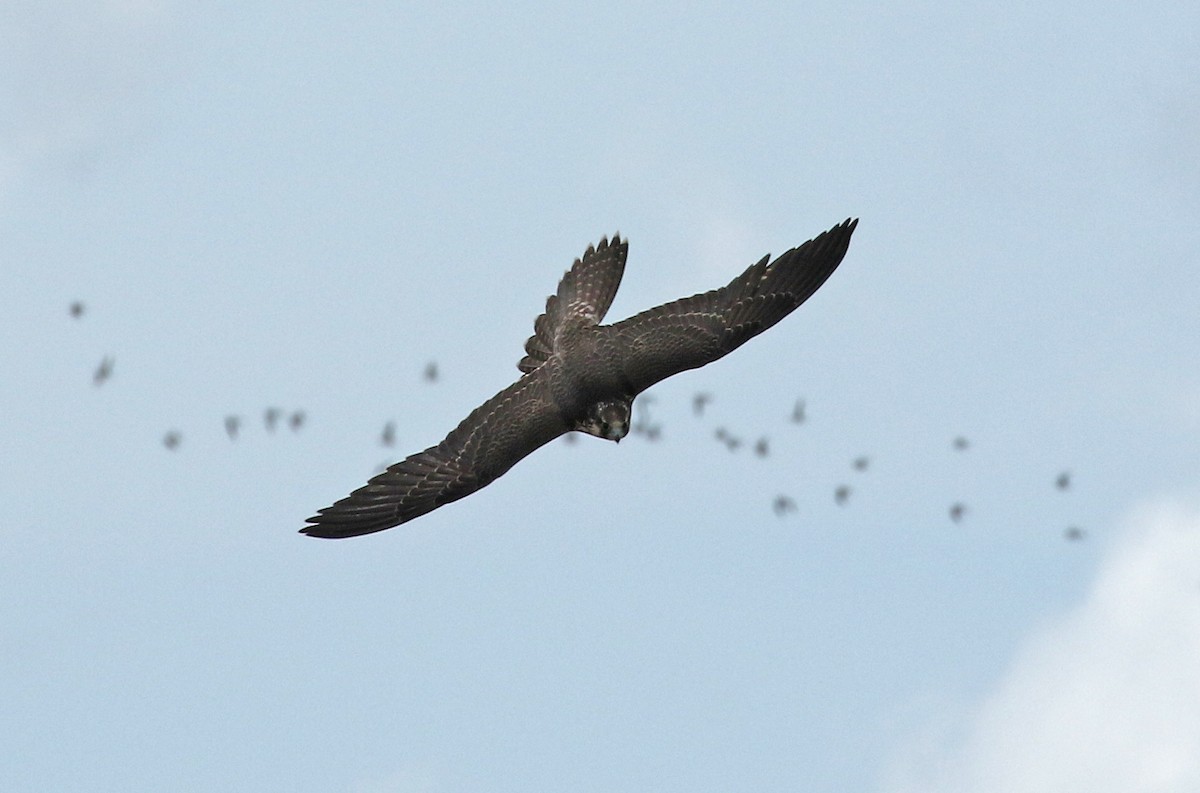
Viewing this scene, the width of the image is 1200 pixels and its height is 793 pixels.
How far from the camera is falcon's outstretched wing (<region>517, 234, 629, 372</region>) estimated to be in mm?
40219

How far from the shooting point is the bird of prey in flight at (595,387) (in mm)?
38656

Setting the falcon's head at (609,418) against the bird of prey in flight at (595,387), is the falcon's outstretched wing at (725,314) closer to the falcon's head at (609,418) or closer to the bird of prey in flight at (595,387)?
the bird of prey in flight at (595,387)

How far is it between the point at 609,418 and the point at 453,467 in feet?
6.01

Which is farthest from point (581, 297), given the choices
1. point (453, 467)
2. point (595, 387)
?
point (453, 467)

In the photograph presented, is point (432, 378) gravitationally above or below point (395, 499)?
Answer: above

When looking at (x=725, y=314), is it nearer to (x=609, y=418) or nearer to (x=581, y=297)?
(x=609, y=418)

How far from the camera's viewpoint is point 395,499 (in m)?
39.1

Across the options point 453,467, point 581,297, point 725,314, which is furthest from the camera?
point 581,297

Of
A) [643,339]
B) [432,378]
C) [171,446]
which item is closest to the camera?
[643,339]

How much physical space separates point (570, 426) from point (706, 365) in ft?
5.46

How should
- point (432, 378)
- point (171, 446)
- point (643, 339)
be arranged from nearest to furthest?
point (643, 339) → point (171, 446) → point (432, 378)

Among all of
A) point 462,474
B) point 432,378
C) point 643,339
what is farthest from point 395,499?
point 432,378

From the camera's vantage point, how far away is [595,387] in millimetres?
38781

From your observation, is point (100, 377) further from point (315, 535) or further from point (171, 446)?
point (315, 535)
